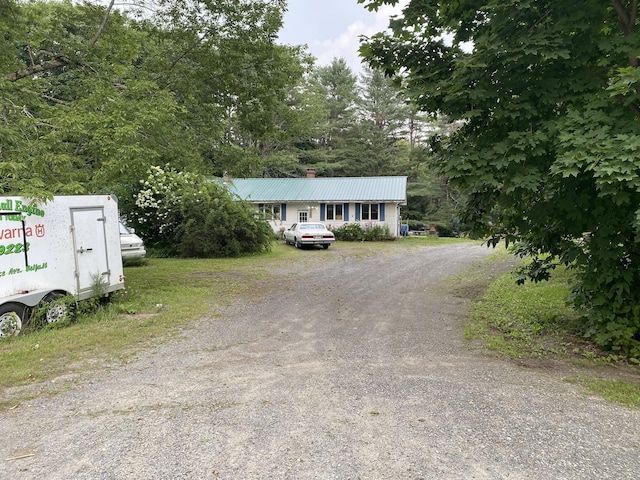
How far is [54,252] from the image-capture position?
684 cm

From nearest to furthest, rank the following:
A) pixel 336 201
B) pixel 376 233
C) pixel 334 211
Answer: pixel 376 233
pixel 336 201
pixel 334 211

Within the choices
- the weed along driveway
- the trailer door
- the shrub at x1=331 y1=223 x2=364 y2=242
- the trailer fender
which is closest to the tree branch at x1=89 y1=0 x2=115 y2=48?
the trailer door

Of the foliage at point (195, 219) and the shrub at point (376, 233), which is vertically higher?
the foliage at point (195, 219)

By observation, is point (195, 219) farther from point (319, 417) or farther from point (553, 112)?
point (319, 417)

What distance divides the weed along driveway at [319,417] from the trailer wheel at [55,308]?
2175 mm

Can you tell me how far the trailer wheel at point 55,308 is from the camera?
6.65m

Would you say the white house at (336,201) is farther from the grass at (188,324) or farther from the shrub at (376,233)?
the grass at (188,324)

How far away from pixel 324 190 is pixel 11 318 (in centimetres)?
2318

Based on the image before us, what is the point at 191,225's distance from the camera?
1747 cm

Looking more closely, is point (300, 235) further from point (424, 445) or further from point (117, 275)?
point (424, 445)

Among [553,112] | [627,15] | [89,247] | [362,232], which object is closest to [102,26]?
[89,247]

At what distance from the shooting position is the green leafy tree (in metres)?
4.31

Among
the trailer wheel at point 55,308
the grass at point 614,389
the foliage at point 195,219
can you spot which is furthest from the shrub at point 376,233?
the grass at point 614,389

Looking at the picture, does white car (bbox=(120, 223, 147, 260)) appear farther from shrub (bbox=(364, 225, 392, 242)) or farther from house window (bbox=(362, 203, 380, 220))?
house window (bbox=(362, 203, 380, 220))
